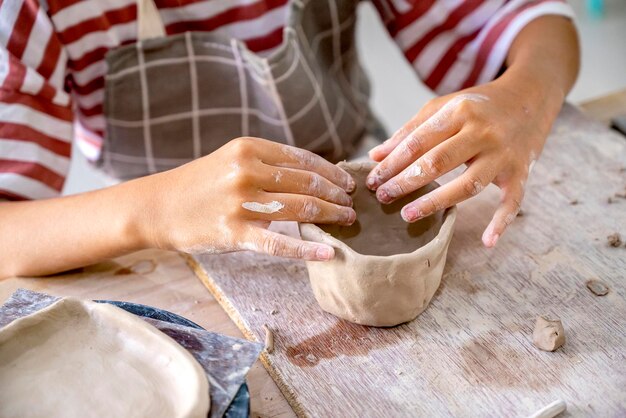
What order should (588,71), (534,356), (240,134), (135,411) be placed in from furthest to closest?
(588,71)
(240,134)
(534,356)
(135,411)

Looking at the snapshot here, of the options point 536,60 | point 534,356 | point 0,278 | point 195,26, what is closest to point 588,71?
point 536,60

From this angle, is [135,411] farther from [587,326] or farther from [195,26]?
[195,26]

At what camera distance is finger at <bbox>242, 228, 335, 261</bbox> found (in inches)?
26.7

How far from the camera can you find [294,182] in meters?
0.72

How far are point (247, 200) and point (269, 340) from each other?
0.14 m

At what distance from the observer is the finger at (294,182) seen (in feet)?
2.35

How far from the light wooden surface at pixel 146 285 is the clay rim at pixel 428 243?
138mm

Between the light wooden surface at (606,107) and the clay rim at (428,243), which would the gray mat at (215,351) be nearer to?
the clay rim at (428,243)

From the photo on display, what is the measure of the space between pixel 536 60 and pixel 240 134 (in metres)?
0.42

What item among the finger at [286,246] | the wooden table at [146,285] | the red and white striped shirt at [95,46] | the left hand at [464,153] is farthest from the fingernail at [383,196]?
the red and white striped shirt at [95,46]

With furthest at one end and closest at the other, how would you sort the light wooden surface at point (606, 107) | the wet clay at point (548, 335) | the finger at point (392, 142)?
the light wooden surface at point (606, 107)
the finger at point (392, 142)
the wet clay at point (548, 335)

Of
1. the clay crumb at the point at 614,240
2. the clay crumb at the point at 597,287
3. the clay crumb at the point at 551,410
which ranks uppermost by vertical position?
the clay crumb at the point at 614,240

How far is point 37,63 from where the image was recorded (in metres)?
0.85

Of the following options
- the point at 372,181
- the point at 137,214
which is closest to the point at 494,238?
the point at 372,181
